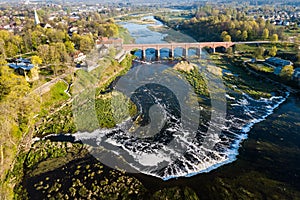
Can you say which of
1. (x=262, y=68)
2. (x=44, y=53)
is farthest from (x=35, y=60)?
(x=262, y=68)

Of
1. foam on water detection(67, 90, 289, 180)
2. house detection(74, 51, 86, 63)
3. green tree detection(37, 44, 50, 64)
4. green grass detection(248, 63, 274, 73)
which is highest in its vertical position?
green tree detection(37, 44, 50, 64)

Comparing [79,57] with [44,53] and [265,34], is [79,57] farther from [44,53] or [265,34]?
[265,34]

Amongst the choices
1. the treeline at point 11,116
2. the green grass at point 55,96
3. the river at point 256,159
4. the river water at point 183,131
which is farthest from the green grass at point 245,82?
the treeline at point 11,116

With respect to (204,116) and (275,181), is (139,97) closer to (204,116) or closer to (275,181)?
(204,116)

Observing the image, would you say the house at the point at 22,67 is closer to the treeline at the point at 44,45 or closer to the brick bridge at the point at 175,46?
the treeline at the point at 44,45

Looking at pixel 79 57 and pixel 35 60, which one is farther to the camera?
pixel 79 57

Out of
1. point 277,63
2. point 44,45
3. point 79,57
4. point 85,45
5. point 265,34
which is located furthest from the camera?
point 265,34

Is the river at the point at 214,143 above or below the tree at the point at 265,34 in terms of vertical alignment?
below

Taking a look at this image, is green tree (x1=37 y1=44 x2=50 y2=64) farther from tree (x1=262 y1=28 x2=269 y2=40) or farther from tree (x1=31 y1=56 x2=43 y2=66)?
tree (x1=262 y1=28 x2=269 y2=40)

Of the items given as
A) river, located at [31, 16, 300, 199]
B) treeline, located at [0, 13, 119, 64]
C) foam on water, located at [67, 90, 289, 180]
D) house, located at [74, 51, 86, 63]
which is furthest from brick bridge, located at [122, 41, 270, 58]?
foam on water, located at [67, 90, 289, 180]
